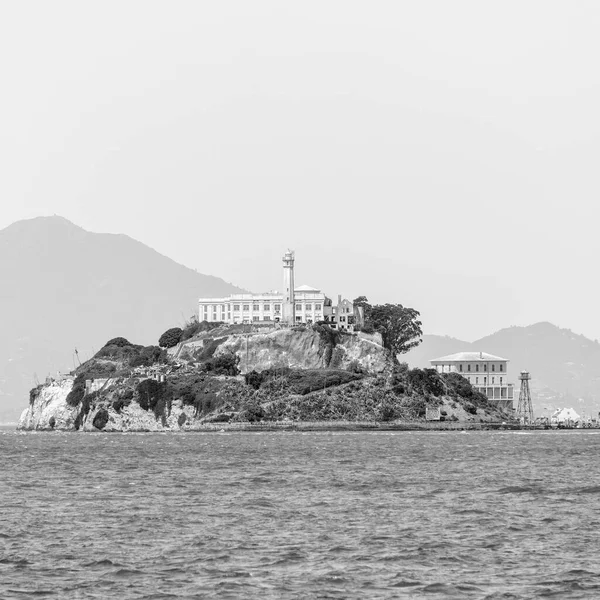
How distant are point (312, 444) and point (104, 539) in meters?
92.8

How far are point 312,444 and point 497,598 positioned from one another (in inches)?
4139

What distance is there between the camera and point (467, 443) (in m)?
153

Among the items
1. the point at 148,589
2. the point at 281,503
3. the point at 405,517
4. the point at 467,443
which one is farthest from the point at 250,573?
the point at 467,443

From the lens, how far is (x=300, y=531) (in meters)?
58.2

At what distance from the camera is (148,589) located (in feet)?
147

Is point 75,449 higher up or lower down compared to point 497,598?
higher up

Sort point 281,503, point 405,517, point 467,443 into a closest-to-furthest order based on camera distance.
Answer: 1. point 405,517
2. point 281,503
3. point 467,443

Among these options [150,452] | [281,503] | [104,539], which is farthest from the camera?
[150,452]

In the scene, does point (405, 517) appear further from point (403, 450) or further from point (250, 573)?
point (403, 450)

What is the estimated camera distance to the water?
45.8m

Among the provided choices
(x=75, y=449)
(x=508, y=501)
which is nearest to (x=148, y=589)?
(x=508, y=501)

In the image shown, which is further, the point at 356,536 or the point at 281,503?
the point at 281,503

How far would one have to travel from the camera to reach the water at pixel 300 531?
45750 mm

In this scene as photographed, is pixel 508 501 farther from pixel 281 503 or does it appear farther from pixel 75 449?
pixel 75 449
